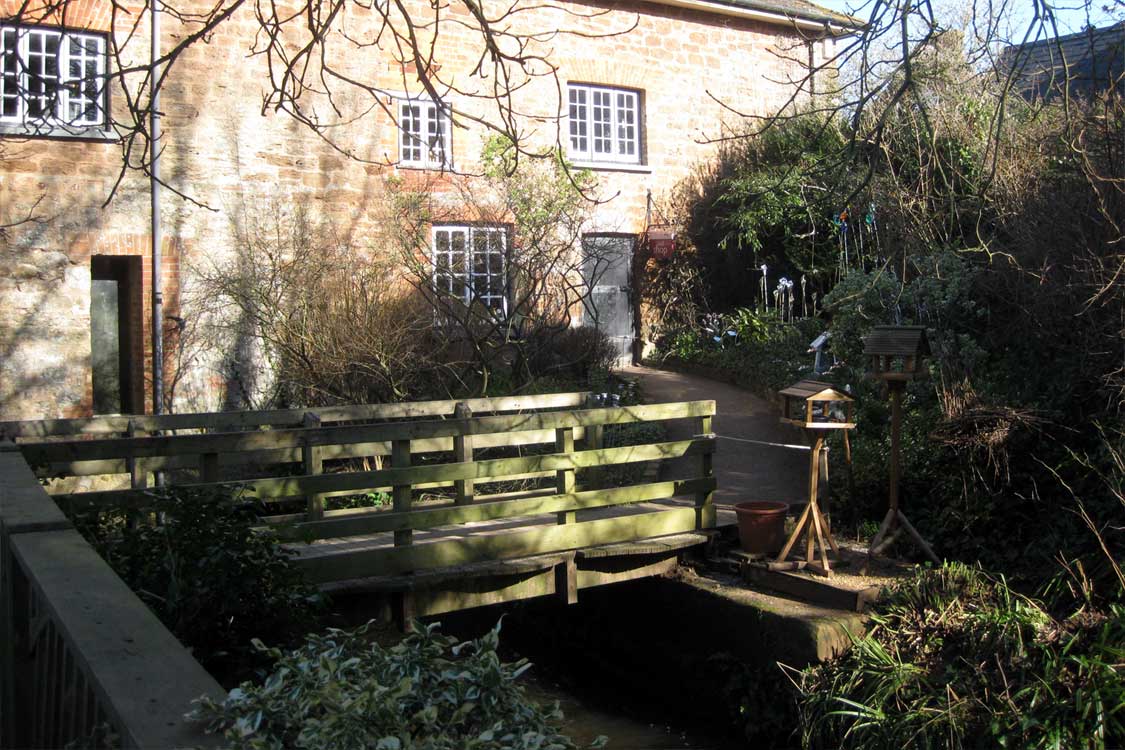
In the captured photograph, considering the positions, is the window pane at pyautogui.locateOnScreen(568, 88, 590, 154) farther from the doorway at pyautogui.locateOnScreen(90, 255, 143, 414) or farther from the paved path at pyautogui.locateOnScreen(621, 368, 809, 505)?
the doorway at pyautogui.locateOnScreen(90, 255, 143, 414)

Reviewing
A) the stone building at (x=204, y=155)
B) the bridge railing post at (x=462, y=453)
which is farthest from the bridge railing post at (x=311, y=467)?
the stone building at (x=204, y=155)

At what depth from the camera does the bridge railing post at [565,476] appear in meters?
7.70

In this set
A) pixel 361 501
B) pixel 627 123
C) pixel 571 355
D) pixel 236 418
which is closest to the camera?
pixel 236 418

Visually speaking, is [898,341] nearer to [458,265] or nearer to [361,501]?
[361,501]

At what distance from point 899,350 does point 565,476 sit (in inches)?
101

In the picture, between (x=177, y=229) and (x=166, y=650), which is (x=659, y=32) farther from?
(x=166, y=650)

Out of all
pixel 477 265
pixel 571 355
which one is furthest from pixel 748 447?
pixel 477 265

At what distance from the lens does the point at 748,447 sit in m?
11.3

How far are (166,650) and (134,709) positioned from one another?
299 mm

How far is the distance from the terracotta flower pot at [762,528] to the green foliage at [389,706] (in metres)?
6.16

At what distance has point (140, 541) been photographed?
4145 millimetres

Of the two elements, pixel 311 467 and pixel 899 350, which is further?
pixel 899 350

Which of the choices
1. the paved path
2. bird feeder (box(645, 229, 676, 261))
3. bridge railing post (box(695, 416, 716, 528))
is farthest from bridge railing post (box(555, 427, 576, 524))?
bird feeder (box(645, 229, 676, 261))

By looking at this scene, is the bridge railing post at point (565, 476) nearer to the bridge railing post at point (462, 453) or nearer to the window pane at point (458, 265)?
the bridge railing post at point (462, 453)
